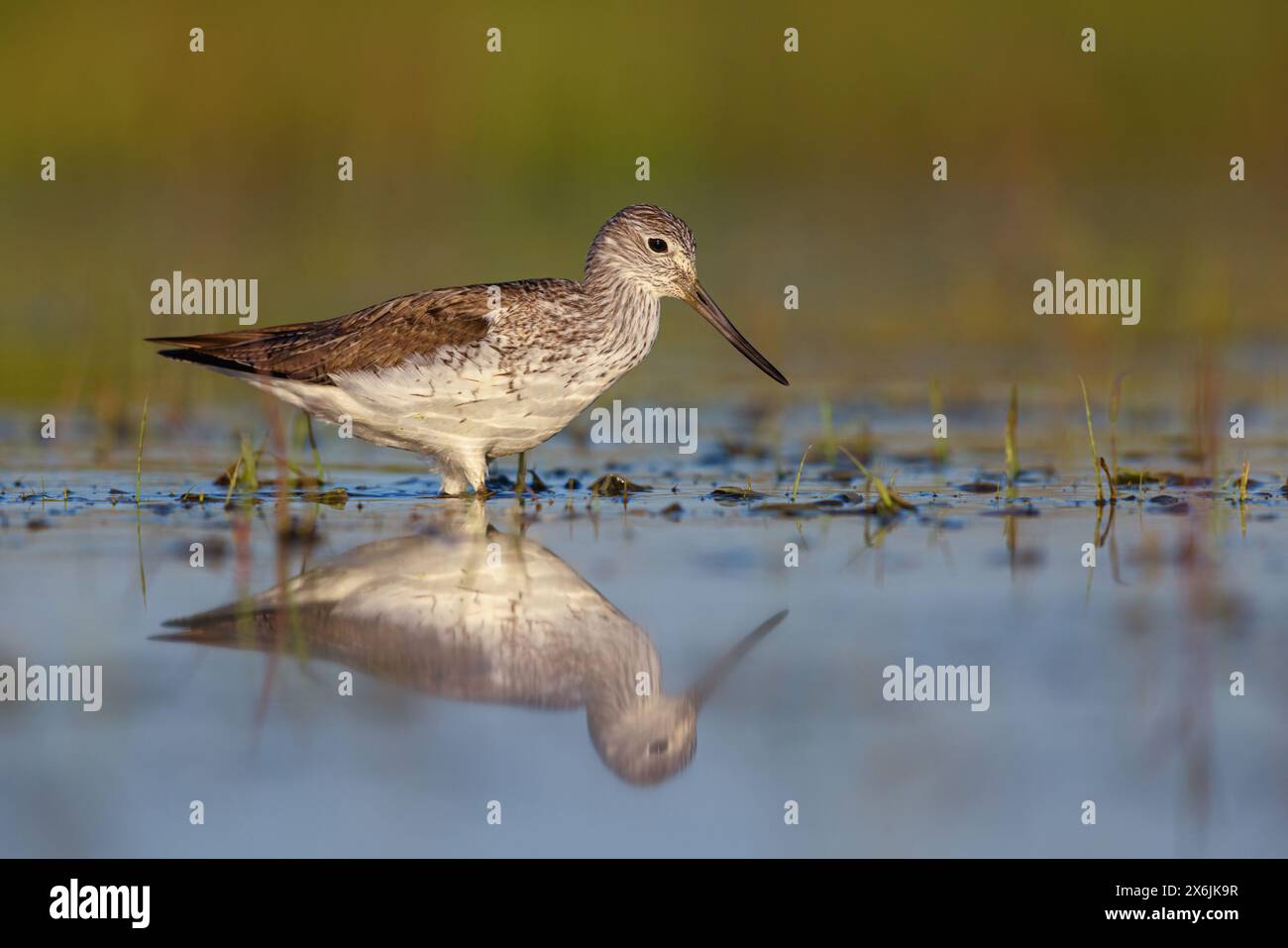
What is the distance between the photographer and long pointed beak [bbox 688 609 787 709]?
5.52 m

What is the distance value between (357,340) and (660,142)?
42.2 ft

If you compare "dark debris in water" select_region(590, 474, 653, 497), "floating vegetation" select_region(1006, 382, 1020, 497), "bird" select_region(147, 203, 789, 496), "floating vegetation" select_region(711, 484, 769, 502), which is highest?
"bird" select_region(147, 203, 789, 496)

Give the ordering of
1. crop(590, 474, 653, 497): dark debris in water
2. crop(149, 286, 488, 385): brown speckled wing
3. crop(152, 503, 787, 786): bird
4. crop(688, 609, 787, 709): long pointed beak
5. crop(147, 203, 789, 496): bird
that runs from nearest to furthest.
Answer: crop(152, 503, 787, 786): bird → crop(688, 609, 787, 709): long pointed beak → crop(147, 203, 789, 496): bird → crop(149, 286, 488, 385): brown speckled wing → crop(590, 474, 653, 497): dark debris in water

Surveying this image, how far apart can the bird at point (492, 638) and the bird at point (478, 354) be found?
142cm

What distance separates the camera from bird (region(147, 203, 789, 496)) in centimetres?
849

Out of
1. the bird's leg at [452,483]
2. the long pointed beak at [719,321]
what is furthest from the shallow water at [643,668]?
the long pointed beak at [719,321]

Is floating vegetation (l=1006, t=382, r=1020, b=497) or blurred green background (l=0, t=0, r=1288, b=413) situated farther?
blurred green background (l=0, t=0, r=1288, b=413)

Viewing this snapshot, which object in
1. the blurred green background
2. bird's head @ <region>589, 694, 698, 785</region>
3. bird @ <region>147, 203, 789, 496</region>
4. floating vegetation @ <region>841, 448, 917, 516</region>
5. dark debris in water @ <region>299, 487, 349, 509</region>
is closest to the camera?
bird's head @ <region>589, 694, 698, 785</region>

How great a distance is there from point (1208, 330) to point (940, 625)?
531cm

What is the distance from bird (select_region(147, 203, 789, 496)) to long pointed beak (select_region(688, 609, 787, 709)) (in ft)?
8.26

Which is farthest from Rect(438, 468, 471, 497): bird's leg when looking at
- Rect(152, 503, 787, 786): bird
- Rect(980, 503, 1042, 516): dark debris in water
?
Rect(980, 503, 1042, 516): dark debris in water

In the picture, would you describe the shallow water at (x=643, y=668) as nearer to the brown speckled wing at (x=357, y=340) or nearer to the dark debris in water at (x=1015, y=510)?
the dark debris in water at (x=1015, y=510)

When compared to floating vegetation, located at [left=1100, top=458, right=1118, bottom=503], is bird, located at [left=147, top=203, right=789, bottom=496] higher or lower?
higher

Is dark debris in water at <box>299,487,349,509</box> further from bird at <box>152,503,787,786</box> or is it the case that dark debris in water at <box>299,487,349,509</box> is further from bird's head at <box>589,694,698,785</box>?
bird's head at <box>589,694,698,785</box>
